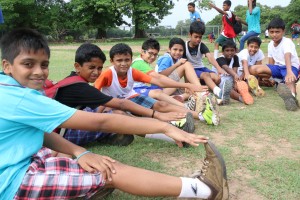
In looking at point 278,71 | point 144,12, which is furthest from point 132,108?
point 144,12

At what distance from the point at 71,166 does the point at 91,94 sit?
2.77ft

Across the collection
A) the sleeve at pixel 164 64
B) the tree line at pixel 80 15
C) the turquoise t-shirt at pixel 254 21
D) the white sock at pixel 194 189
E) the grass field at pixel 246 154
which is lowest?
the grass field at pixel 246 154

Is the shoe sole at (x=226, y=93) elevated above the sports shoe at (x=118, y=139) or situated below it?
above

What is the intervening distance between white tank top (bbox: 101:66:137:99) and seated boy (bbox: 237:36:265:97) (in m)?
2.24

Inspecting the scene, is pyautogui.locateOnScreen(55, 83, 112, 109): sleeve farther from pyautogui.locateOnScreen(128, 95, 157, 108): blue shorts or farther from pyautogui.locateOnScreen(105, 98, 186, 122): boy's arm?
pyautogui.locateOnScreen(128, 95, 157, 108): blue shorts

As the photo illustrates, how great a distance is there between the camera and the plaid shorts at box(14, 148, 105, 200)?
1.53m

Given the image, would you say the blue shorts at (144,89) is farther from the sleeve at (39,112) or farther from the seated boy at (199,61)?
the sleeve at (39,112)

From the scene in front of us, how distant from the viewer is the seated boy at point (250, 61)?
16.1 ft

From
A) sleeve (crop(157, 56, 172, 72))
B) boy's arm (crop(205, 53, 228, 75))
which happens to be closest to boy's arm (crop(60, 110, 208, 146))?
sleeve (crop(157, 56, 172, 72))

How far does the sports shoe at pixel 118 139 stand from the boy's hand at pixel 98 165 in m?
1.15

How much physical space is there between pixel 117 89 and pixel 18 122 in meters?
1.91

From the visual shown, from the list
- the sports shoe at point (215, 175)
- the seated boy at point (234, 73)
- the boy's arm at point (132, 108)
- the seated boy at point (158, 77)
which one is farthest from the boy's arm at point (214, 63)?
the sports shoe at point (215, 175)

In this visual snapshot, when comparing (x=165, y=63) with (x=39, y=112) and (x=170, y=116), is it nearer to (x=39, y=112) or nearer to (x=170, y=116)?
(x=170, y=116)

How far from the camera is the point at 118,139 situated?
292 cm
